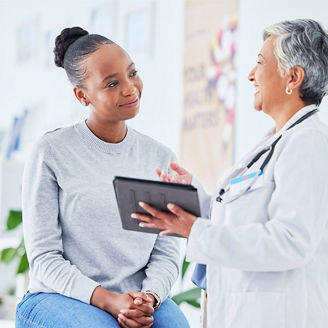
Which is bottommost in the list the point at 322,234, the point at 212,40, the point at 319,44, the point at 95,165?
the point at 322,234

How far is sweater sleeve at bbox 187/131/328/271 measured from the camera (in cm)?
140

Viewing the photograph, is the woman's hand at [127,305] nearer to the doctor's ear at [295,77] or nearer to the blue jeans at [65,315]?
the blue jeans at [65,315]

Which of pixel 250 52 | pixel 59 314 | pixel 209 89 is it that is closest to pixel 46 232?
pixel 59 314

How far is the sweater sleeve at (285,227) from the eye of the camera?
55.0 inches

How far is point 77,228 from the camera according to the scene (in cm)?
186

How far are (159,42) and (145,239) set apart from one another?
8.16 feet

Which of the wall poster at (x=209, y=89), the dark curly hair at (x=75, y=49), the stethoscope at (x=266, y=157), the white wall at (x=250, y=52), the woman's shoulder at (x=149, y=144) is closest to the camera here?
the stethoscope at (x=266, y=157)

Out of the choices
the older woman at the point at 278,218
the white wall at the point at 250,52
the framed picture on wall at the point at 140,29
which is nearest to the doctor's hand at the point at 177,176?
the older woman at the point at 278,218

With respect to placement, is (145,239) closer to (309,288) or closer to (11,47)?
(309,288)

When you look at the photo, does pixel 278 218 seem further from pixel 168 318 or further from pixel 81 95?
pixel 81 95

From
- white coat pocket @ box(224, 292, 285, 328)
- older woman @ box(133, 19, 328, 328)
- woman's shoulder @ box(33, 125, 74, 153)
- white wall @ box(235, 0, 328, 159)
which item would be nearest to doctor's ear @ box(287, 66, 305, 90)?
older woman @ box(133, 19, 328, 328)

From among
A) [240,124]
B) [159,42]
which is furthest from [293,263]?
[159,42]

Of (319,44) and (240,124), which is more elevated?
(319,44)

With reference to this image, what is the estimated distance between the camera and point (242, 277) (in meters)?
1.50
